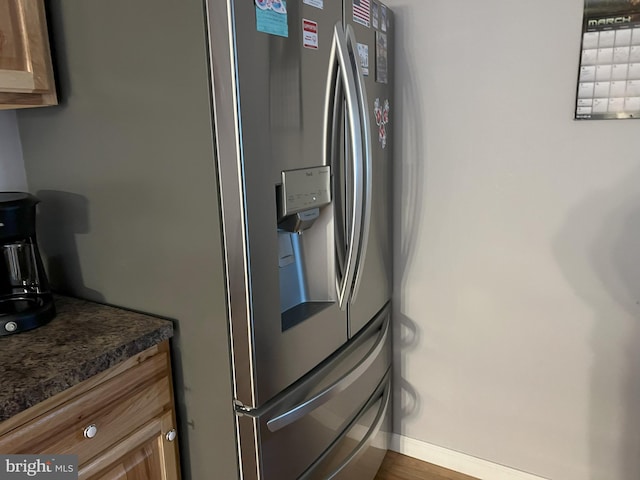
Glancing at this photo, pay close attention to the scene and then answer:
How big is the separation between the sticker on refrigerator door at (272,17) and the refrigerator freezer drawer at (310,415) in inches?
34.2

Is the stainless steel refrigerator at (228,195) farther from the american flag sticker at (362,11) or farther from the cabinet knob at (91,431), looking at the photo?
the cabinet knob at (91,431)

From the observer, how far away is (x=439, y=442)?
79.7 inches

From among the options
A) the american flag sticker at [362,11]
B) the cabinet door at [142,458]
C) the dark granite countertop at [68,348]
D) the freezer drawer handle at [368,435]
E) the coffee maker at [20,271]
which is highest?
the american flag sticker at [362,11]

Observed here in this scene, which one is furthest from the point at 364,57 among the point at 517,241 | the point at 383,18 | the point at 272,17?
the point at 517,241

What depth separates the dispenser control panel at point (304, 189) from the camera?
45.9 inches

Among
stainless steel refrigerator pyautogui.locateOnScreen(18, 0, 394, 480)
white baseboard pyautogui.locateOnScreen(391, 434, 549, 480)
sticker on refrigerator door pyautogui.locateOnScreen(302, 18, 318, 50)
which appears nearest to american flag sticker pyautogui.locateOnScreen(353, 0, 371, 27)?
stainless steel refrigerator pyautogui.locateOnScreen(18, 0, 394, 480)

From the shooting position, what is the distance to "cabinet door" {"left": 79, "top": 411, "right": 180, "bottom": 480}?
1.14m

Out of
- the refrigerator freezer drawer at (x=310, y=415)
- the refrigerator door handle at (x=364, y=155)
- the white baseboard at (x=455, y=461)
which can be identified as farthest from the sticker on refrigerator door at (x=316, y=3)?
the white baseboard at (x=455, y=461)

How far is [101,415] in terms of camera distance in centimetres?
112

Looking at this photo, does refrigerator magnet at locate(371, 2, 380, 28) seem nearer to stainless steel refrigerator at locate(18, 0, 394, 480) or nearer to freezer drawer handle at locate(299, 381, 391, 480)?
stainless steel refrigerator at locate(18, 0, 394, 480)

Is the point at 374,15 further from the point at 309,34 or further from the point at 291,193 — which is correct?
the point at 291,193

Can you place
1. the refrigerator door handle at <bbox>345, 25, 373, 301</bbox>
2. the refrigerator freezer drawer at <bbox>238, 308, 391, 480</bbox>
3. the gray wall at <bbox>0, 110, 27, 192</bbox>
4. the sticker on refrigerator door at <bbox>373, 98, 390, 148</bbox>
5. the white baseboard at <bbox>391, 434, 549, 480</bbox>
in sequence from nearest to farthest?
the refrigerator freezer drawer at <bbox>238, 308, 391, 480</bbox>, the refrigerator door handle at <bbox>345, 25, 373, 301</bbox>, the gray wall at <bbox>0, 110, 27, 192</bbox>, the sticker on refrigerator door at <bbox>373, 98, 390, 148</bbox>, the white baseboard at <bbox>391, 434, 549, 480</bbox>

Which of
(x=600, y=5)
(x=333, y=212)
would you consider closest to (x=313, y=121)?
(x=333, y=212)

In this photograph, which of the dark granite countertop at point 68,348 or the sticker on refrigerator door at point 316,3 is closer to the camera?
the dark granite countertop at point 68,348
